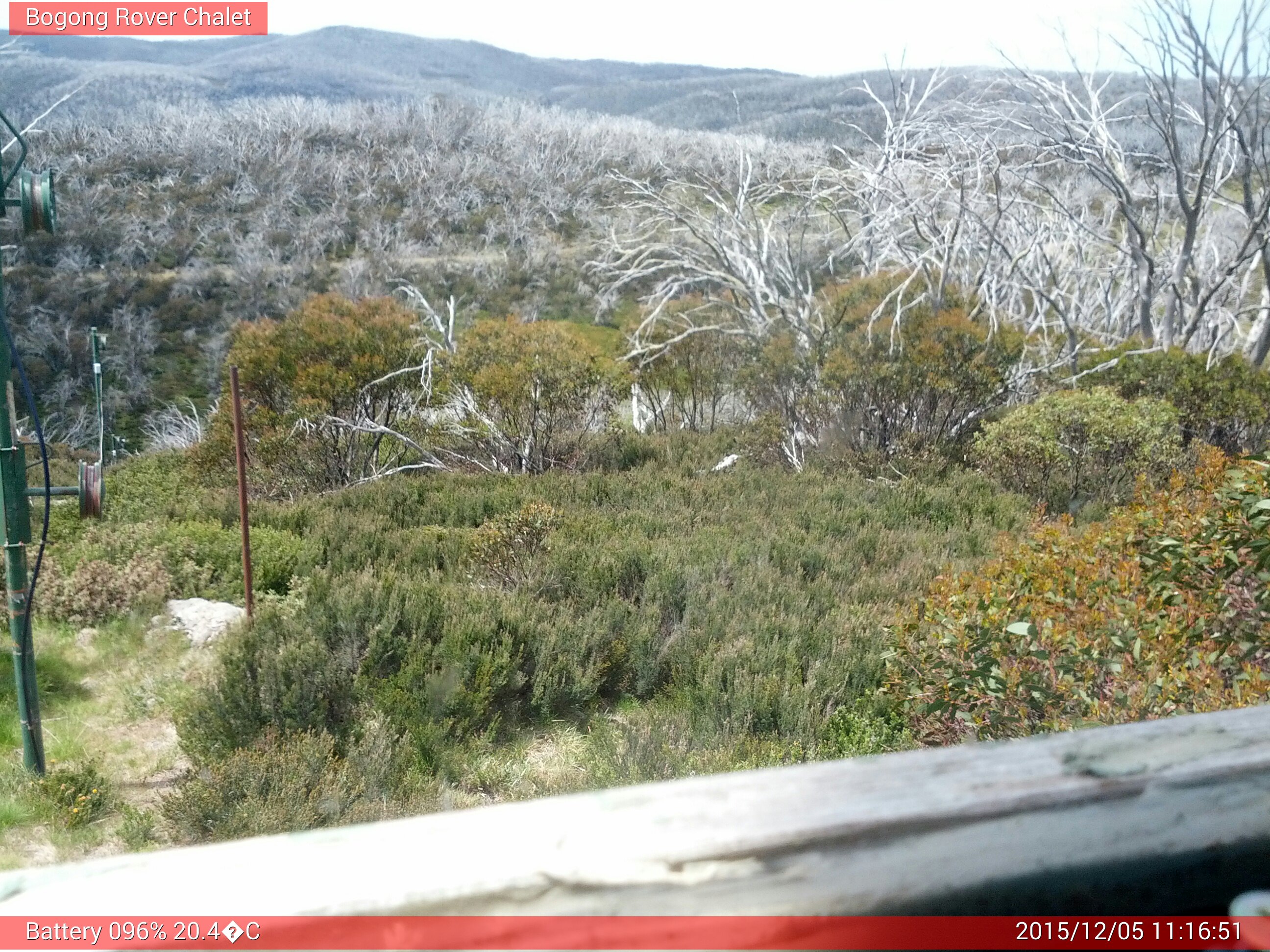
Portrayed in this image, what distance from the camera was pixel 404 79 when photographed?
173ft

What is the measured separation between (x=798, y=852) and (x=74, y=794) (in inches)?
138

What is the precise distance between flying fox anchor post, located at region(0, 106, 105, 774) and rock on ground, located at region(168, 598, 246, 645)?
141 cm

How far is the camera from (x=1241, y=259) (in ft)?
29.8

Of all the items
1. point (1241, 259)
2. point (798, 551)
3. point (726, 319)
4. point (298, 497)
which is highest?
point (1241, 259)

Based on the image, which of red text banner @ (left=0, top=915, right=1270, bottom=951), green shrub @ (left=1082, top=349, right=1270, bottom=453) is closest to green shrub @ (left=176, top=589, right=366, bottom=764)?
red text banner @ (left=0, top=915, right=1270, bottom=951)

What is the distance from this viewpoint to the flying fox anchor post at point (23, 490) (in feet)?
11.2

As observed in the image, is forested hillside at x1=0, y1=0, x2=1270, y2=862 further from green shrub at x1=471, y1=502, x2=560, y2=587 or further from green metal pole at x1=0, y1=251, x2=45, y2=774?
green metal pole at x1=0, y1=251, x2=45, y2=774

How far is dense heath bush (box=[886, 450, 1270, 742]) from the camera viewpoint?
9.36 feet

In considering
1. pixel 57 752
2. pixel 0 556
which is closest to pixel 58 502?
pixel 0 556

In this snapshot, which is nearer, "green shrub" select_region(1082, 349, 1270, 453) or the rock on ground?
the rock on ground

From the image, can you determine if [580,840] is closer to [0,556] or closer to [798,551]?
[798,551]

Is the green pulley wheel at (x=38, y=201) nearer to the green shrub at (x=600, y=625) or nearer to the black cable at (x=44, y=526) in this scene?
the black cable at (x=44, y=526)

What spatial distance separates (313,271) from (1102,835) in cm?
3050

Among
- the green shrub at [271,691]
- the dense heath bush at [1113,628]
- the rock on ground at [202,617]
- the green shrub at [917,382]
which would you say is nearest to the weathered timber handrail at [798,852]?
the dense heath bush at [1113,628]
